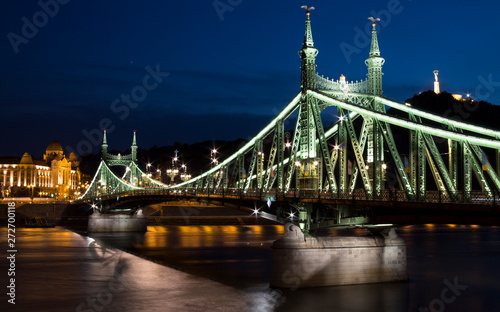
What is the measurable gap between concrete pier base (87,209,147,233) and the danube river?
25.9 meters

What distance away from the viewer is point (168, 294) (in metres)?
30.6

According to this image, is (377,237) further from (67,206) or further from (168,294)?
(67,206)

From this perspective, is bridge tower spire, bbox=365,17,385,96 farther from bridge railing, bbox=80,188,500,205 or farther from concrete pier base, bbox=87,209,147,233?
concrete pier base, bbox=87,209,147,233

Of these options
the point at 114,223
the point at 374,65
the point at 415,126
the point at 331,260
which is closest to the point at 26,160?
the point at 114,223

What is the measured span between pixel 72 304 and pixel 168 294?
15.2 feet

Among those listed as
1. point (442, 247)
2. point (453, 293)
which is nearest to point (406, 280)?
point (453, 293)

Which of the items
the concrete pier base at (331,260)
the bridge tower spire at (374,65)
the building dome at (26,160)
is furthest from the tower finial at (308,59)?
the building dome at (26,160)

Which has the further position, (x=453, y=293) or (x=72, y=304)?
(x=453, y=293)

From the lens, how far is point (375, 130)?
37.2 meters

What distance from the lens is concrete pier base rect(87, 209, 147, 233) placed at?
85.0 m

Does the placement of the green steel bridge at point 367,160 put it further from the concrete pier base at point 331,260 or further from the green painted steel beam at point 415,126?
the concrete pier base at point 331,260

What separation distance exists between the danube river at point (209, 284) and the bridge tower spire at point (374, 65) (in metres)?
12.7

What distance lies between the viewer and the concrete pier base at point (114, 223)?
85000 mm

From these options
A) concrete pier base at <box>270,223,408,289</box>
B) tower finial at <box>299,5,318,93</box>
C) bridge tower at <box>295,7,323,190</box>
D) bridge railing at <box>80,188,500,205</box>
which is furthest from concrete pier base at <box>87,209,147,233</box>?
concrete pier base at <box>270,223,408,289</box>
